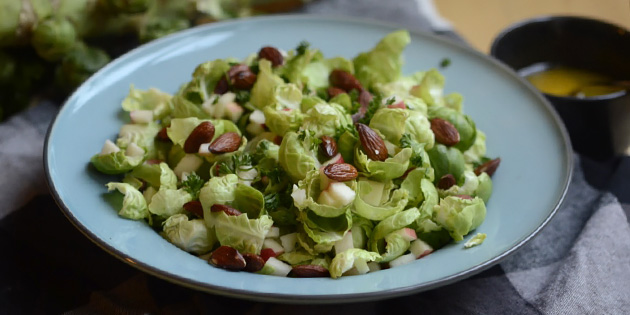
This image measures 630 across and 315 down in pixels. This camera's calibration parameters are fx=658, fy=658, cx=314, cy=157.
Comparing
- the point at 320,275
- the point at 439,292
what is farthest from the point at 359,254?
the point at 439,292

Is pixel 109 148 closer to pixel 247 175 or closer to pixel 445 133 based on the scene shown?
pixel 247 175

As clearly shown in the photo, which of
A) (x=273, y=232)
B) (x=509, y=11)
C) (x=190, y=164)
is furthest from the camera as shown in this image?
(x=509, y=11)

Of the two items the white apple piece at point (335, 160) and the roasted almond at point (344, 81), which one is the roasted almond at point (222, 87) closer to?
the roasted almond at point (344, 81)

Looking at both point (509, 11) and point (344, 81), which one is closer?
point (344, 81)

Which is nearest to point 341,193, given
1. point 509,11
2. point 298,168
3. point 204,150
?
point 298,168

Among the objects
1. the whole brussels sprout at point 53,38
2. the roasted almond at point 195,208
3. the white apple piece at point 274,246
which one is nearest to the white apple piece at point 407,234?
the white apple piece at point 274,246

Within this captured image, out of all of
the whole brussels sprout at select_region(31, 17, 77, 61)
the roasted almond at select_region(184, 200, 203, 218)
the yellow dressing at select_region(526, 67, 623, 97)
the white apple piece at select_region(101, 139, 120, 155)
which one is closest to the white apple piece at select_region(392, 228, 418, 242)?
the roasted almond at select_region(184, 200, 203, 218)

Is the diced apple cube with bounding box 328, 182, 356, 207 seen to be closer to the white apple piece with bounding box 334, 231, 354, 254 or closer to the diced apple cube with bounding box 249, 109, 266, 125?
the white apple piece with bounding box 334, 231, 354, 254
